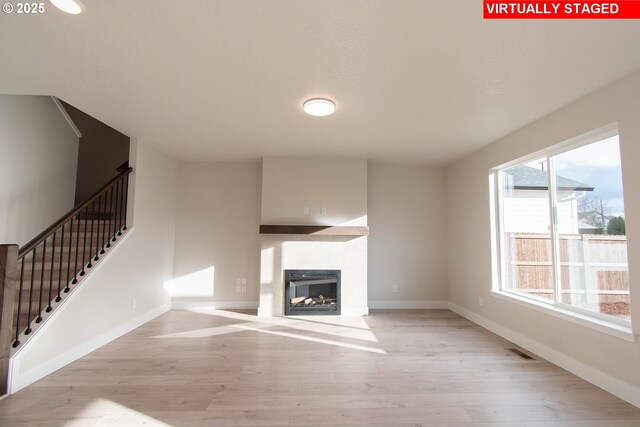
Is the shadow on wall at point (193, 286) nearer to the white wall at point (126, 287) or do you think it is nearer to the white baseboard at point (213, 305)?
the white baseboard at point (213, 305)

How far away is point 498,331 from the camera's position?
11.7ft

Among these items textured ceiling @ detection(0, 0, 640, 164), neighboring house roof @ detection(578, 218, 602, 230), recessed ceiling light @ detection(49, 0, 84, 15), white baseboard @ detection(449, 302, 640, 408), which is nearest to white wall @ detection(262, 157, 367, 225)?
textured ceiling @ detection(0, 0, 640, 164)

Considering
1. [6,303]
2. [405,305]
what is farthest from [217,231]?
[405,305]

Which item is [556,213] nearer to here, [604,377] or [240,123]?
Result: [604,377]

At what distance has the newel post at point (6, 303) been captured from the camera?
2115mm

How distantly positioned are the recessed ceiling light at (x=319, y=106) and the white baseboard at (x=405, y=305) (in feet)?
10.9

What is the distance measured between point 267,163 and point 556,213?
3.66 meters

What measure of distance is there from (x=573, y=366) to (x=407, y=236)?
106 inches

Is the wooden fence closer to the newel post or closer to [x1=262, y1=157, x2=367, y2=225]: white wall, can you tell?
[x1=262, y1=157, x2=367, y2=225]: white wall

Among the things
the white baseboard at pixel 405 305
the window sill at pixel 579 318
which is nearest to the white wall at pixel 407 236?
the white baseboard at pixel 405 305

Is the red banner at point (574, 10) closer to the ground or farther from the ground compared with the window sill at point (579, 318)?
farther from the ground

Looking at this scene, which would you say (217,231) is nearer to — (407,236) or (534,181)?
(407,236)

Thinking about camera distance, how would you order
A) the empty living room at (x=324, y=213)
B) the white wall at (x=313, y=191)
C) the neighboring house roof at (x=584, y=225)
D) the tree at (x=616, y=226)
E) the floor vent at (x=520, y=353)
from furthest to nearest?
the white wall at (x=313, y=191) → the floor vent at (x=520, y=353) → the neighboring house roof at (x=584, y=225) → the tree at (x=616, y=226) → the empty living room at (x=324, y=213)

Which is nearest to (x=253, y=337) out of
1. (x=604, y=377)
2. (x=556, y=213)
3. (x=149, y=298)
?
(x=149, y=298)
